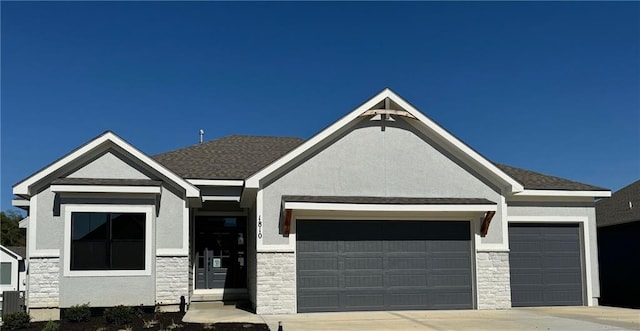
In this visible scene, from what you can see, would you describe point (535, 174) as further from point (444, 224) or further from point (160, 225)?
point (160, 225)

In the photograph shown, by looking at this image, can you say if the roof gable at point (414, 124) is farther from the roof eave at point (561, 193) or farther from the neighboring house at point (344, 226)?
the roof eave at point (561, 193)

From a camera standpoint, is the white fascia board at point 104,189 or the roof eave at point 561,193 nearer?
the white fascia board at point 104,189

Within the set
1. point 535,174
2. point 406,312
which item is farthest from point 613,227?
point 406,312

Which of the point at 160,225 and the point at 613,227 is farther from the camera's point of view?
the point at 613,227

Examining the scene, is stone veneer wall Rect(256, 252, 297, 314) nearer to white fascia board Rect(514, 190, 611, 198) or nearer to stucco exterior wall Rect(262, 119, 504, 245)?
stucco exterior wall Rect(262, 119, 504, 245)

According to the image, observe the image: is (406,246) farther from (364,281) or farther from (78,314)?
(78,314)

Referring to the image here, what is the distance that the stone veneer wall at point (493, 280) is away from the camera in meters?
17.8

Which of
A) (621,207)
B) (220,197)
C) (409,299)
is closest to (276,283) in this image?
(409,299)

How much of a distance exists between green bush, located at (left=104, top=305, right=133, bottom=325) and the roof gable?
4598mm

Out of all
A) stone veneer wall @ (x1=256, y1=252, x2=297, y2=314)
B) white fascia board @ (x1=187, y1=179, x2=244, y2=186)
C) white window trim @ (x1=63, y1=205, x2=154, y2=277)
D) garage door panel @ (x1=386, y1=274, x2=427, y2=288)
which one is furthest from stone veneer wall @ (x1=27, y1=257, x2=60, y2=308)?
garage door panel @ (x1=386, y1=274, x2=427, y2=288)

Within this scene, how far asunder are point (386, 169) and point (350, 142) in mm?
1268

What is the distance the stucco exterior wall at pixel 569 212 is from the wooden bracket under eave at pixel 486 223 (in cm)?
141

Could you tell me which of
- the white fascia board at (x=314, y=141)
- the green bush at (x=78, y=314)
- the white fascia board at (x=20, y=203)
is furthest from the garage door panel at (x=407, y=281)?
the white fascia board at (x=20, y=203)

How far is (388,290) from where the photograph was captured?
17.4 meters
